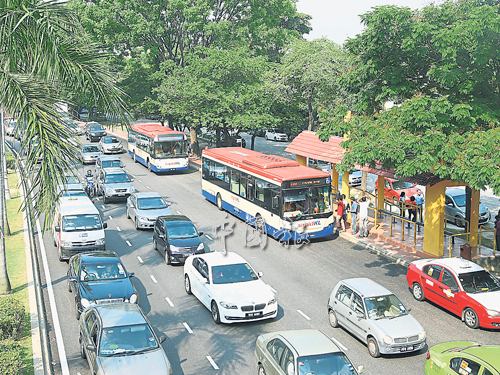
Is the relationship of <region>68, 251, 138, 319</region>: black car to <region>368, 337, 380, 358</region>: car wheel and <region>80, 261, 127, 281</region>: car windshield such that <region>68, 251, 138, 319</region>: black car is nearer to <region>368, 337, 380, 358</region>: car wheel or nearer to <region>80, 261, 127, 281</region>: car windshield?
<region>80, 261, 127, 281</region>: car windshield

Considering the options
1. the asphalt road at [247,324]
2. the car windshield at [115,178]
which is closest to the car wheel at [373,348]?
the asphalt road at [247,324]

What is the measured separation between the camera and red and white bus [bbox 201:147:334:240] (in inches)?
945

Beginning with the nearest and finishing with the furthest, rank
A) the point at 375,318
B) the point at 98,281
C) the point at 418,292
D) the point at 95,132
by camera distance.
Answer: the point at 375,318, the point at 98,281, the point at 418,292, the point at 95,132

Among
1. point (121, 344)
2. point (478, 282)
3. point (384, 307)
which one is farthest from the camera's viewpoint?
point (478, 282)

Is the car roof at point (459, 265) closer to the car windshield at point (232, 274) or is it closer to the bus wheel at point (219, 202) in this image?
the car windshield at point (232, 274)

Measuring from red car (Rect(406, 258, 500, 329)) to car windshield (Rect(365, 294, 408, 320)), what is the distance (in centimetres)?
258

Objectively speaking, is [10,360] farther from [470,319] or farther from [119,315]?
[470,319]

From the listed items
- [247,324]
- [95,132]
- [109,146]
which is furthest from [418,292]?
[95,132]

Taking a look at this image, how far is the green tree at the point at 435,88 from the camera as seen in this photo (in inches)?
680

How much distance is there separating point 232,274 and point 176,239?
5.06 meters

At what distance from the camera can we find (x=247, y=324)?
54.4 feet

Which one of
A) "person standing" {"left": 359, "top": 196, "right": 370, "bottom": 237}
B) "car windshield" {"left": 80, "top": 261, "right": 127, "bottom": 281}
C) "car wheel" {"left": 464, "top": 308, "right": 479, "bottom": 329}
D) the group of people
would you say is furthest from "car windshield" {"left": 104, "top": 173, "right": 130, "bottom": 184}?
"car wheel" {"left": 464, "top": 308, "right": 479, "bottom": 329}

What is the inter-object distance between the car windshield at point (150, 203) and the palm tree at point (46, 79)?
15764 millimetres

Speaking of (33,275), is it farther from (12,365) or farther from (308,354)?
(308,354)
